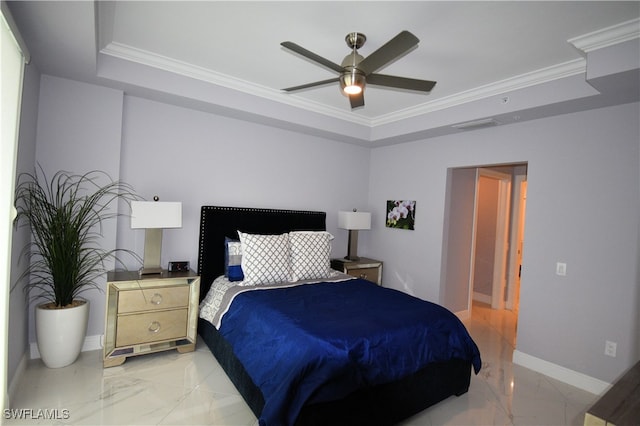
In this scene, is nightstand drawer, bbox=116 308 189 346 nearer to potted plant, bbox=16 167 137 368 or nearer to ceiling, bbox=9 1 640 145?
potted plant, bbox=16 167 137 368

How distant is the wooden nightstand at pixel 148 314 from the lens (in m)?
2.77

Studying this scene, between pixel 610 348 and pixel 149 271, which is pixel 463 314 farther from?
pixel 149 271

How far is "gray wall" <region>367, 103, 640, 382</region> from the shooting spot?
9.00ft

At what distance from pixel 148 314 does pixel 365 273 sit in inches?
104

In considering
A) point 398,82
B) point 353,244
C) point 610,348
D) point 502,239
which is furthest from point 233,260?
point 502,239

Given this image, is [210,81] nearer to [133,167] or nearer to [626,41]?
[133,167]

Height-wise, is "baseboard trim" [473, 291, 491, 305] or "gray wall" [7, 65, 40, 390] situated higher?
"gray wall" [7, 65, 40, 390]

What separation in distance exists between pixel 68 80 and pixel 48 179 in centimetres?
88

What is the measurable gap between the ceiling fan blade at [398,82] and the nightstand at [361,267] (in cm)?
251

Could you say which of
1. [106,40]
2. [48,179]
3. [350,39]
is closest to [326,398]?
[350,39]

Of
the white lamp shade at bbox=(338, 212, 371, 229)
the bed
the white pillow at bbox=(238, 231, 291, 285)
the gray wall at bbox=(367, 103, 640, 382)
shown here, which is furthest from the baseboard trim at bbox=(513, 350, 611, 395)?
the white pillow at bbox=(238, 231, 291, 285)

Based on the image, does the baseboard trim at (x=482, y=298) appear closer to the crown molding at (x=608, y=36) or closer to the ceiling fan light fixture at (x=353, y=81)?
the crown molding at (x=608, y=36)

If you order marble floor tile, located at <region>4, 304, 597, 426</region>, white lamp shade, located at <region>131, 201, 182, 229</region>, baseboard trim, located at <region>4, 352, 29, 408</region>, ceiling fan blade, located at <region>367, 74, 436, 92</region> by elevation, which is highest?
ceiling fan blade, located at <region>367, 74, 436, 92</region>

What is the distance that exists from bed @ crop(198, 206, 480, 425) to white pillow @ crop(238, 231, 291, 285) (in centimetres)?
7
